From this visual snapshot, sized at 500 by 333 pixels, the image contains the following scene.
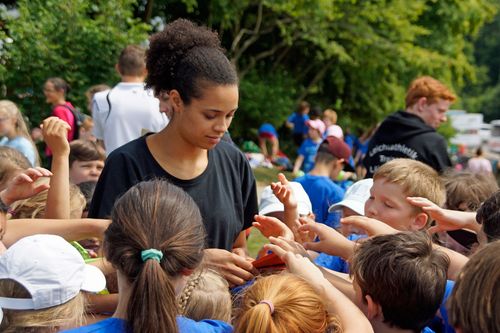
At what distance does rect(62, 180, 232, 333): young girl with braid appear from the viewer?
221 cm

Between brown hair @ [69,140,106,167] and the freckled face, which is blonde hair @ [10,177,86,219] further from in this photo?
the freckled face

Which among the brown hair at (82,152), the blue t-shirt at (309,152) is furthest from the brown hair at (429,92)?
the blue t-shirt at (309,152)

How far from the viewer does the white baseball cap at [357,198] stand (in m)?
4.28

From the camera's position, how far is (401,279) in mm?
2590

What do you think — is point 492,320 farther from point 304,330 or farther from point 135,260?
point 135,260

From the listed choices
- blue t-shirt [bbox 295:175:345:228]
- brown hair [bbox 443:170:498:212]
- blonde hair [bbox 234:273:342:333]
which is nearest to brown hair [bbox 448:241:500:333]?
blonde hair [bbox 234:273:342:333]

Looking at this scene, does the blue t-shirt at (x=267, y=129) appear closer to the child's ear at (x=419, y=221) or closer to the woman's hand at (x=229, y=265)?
the child's ear at (x=419, y=221)

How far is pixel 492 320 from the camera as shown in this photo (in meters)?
1.88

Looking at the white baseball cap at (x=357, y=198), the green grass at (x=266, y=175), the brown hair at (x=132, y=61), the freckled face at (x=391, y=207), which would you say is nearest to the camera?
the freckled face at (x=391, y=207)

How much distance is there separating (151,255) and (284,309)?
18.5 inches

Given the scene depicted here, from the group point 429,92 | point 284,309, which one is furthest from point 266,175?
point 284,309

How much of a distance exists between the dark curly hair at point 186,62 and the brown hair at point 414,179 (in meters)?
0.99

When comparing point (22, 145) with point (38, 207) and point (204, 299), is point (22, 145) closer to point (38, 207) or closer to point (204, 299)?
point (38, 207)

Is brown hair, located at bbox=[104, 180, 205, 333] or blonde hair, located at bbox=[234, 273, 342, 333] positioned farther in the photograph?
blonde hair, located at bbox=[234, 273, 342, 333]
